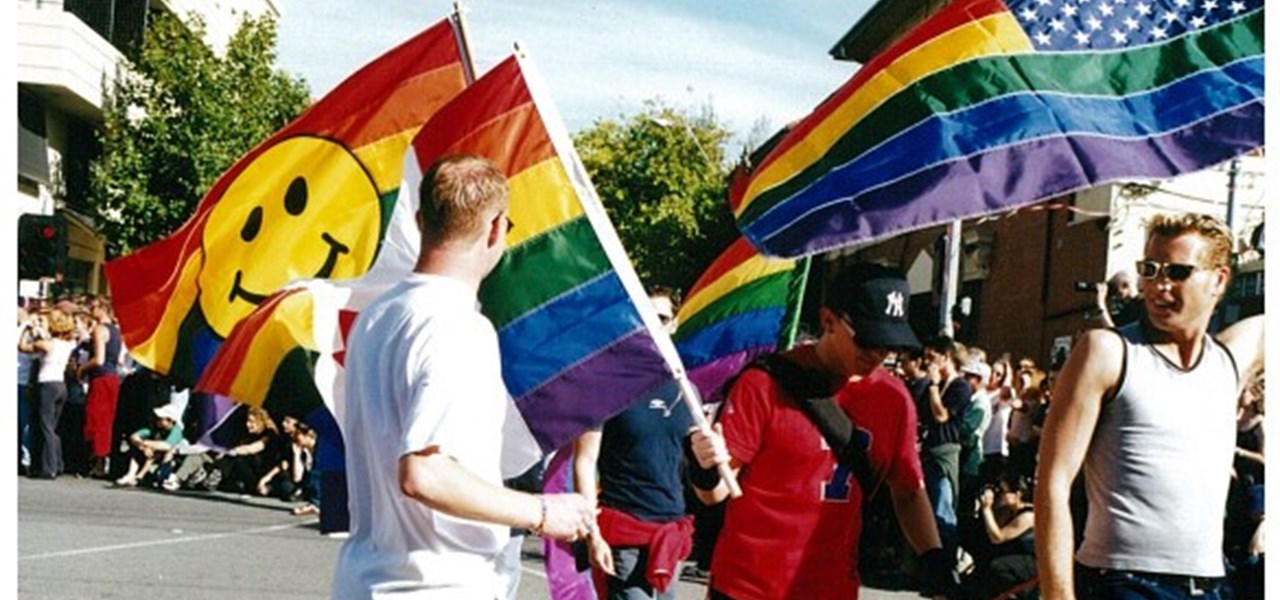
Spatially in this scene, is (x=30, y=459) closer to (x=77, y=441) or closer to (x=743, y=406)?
(x=77, y=441)

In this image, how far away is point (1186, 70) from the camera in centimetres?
611

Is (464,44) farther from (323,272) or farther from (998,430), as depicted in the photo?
(998,430)

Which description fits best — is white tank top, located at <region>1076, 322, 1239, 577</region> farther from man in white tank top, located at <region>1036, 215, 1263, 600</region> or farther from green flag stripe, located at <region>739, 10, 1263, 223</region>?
green flag stripe, located at <region>739, 10, 1263, 223</region>

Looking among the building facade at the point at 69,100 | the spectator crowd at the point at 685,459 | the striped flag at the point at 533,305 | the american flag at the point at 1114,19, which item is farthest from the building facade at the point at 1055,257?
the building facade at the point at 69,100

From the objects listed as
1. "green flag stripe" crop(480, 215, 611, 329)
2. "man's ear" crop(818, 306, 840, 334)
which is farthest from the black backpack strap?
"green flag stripe" crop(480, 215, 611, 329)

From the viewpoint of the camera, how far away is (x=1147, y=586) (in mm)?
5020

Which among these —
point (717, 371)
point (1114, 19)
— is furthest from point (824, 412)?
point (717, 371)

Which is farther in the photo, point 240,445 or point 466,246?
point 240,445

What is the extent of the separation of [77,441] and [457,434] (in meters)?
19.5

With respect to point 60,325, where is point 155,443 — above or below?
below

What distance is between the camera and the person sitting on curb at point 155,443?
69.9ft

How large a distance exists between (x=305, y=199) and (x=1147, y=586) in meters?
3.61

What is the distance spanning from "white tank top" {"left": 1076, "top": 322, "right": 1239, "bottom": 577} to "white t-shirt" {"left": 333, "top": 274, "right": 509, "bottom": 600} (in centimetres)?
176

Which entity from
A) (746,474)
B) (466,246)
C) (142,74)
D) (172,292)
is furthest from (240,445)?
Result: (142,74)
